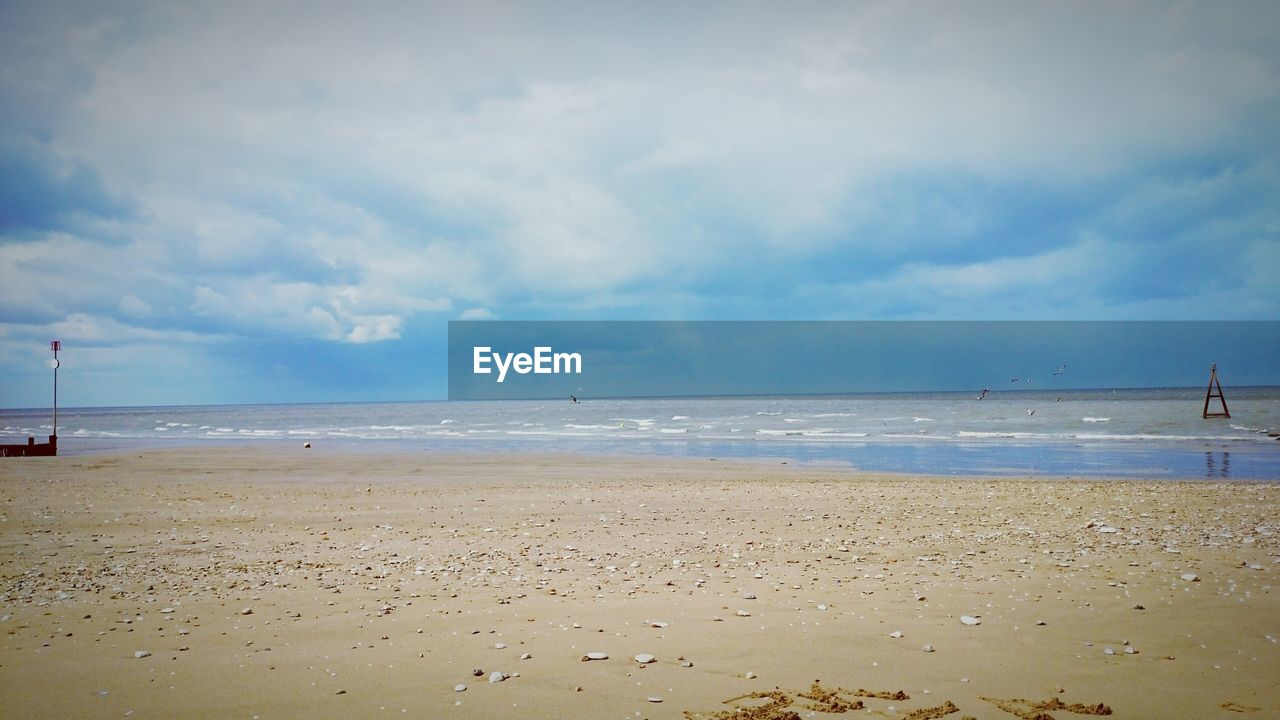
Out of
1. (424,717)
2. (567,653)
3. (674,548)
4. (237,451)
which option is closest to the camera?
(424,717)

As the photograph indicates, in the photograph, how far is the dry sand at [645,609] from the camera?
532cm

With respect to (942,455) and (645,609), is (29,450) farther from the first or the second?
(942,455)

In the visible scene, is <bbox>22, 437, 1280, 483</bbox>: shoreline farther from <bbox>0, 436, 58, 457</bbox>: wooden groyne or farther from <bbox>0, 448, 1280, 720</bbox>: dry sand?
<bbox>0, 448, 1280, 720</bbox>: dry sand

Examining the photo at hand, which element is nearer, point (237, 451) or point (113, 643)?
point (113, 643)

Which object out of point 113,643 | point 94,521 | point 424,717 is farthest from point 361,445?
point 424,717

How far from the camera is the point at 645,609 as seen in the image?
732cm

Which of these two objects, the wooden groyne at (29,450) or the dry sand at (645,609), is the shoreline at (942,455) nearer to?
the wooden groyne at (29,450)

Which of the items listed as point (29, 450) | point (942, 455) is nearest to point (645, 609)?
point (942, 455)

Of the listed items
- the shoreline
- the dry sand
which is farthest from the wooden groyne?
the dry sand

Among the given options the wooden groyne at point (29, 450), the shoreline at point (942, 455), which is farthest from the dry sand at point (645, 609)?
the wooden groyne at point (29, 450)

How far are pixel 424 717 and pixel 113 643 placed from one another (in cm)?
348

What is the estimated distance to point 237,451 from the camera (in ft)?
115

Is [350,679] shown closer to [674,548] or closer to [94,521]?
[674,548]

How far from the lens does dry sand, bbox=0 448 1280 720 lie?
5.32 metres
